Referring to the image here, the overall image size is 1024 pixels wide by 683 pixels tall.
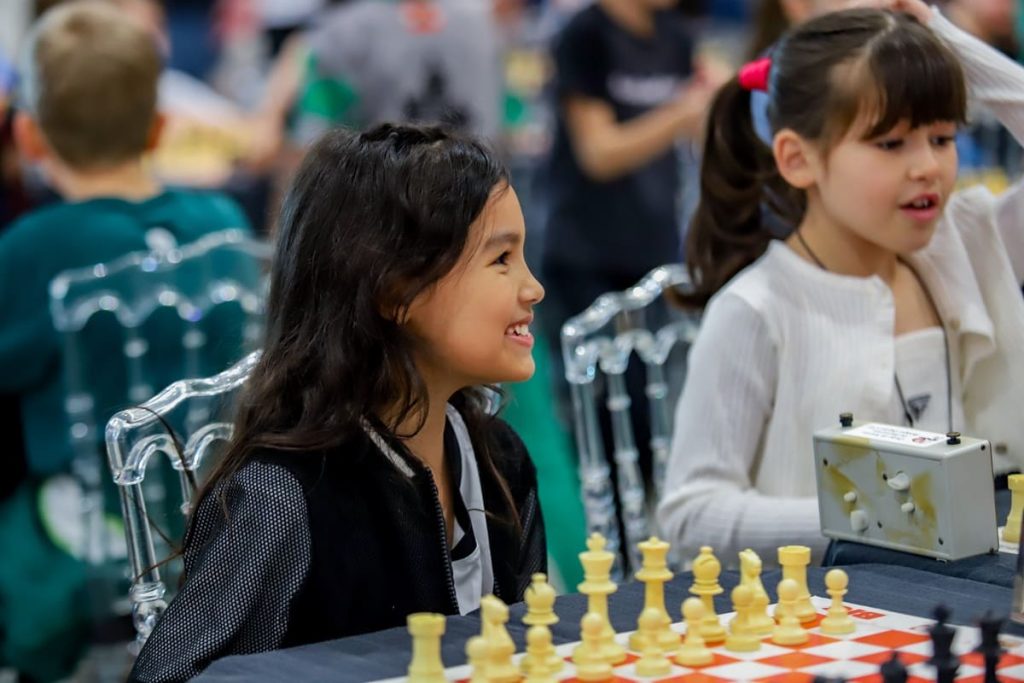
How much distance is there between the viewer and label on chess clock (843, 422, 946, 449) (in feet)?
5.82

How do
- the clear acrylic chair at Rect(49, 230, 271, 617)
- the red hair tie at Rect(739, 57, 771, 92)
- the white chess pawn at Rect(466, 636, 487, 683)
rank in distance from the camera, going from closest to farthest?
the white chess pawn at Rect(466, 636, 487, 683) < the red hair tie at Rect(739, 57, 771, 92) < the clear acrylic chair at Rect(49, 230, 271, 617)

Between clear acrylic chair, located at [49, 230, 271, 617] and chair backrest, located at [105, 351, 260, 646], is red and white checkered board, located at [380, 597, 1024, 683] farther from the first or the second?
clear acrylic chair, located at [49, 230, 271, 617]

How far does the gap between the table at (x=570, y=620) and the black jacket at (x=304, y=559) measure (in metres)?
0.12

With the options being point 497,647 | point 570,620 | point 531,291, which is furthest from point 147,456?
point 497,647

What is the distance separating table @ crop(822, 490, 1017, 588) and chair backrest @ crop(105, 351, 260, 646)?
0.75 m

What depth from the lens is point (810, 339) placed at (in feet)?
7.59

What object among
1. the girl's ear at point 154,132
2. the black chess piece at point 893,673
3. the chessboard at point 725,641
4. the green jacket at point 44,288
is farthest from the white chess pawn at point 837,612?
the girl's ear at point 154,132

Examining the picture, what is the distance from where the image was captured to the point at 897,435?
1.82 m

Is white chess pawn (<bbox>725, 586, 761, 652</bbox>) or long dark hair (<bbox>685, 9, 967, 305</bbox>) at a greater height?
long dark hair (<bbox>685, 9, 967, 305</bbox>)

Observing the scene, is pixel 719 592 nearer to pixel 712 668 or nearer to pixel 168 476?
pixel 712 668

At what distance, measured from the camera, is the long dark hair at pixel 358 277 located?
73.2 inches

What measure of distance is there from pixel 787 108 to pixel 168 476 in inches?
49.6

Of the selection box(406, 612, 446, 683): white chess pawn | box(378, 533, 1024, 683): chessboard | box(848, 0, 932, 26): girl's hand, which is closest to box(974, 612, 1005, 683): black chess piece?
box(378, 533, 1024, 683): chessboard

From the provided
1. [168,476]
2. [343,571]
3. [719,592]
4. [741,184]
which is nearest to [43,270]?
[168,476]
